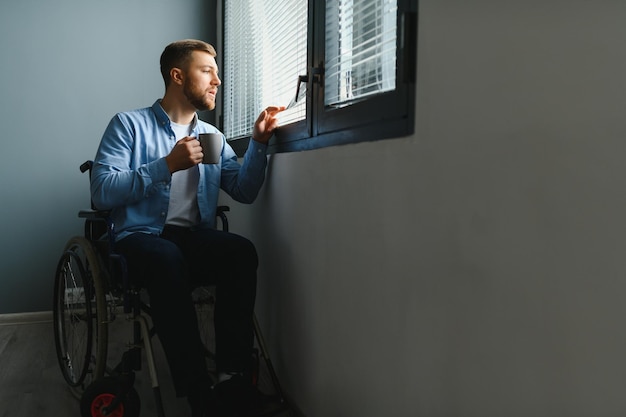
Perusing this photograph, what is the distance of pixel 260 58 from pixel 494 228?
1824 millimetres

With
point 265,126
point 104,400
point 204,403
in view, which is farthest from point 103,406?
point 265,126

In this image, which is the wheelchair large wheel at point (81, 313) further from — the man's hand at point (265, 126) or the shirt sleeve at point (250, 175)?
the man's hand at point (265, 126)

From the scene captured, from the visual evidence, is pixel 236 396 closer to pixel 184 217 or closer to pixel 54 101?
pixel 184 217

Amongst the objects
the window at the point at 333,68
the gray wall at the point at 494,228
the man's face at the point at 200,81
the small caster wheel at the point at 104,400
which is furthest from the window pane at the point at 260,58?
the small caster wheel at the point at 104,400

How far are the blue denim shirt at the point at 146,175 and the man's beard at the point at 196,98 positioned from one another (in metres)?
0.10

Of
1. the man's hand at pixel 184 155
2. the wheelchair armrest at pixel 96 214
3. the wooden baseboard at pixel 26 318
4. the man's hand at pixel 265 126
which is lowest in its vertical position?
the wooden baseboard at pixel 26 318

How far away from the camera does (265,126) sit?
200 cm

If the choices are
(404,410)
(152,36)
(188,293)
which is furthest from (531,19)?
(152,36)

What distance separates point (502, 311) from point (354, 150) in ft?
1.95

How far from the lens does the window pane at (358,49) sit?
1.32m

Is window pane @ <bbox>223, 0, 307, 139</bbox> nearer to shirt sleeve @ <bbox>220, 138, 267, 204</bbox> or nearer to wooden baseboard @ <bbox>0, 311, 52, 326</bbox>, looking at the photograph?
shirt sleeve @ <bbox>220, 138, 267, 204</bbox>

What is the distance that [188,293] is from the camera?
1671mm

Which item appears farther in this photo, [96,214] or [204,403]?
[96,214]

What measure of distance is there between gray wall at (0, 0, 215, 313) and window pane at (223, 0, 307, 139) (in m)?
0.39
